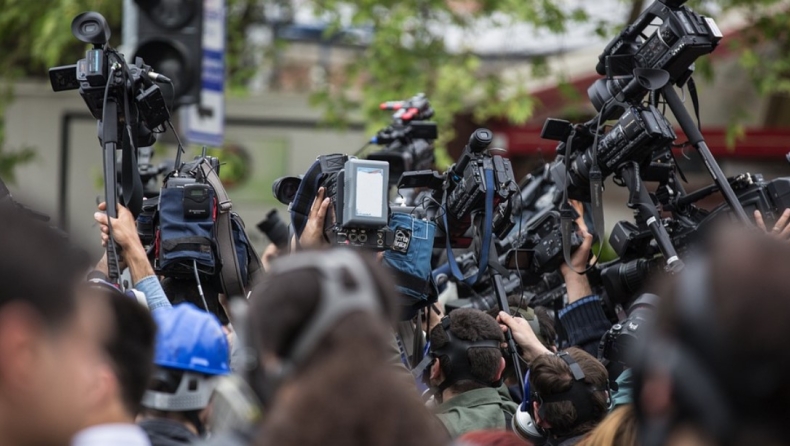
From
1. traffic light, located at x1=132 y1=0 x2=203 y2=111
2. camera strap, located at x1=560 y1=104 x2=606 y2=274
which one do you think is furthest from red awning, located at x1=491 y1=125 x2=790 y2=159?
camera strap, located at x1=560 y1=104 x2=606 y2=274

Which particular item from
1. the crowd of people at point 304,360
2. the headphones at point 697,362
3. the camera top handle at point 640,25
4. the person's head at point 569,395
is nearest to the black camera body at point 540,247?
the camera top handle at point 640,25

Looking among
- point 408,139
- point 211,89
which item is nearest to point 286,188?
point 408,139

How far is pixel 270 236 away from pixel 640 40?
324 centimetres

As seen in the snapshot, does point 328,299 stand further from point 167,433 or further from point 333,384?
point 167,433

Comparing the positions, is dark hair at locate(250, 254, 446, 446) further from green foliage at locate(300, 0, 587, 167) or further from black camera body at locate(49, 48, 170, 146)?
green foliage at locate(300, 0, 587, 167)

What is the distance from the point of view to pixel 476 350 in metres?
4.72

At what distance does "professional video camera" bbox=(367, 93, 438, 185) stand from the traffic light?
6.77ft

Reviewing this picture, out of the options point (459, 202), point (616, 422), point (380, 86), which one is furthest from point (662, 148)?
point (380, 86)

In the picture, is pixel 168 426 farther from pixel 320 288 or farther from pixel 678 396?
pixel 678 396

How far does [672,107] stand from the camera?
5176mm

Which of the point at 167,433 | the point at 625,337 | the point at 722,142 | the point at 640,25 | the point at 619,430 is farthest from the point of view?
the point at 722,142

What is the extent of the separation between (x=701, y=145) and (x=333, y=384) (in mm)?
3522

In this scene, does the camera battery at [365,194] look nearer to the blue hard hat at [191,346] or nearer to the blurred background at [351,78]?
the blue hard hat at [191,346]

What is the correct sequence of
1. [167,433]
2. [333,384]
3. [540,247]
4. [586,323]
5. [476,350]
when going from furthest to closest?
[540,247] → [586,323] → [476,350] → [167,433] → [333,384]
